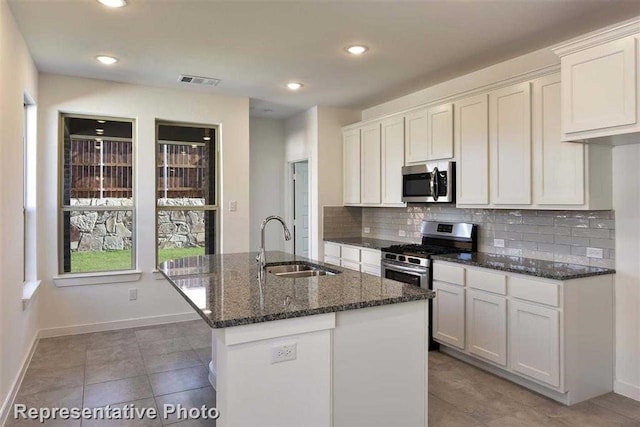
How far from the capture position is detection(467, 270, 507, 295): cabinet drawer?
316 centimetres

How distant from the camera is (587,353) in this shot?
2912mm

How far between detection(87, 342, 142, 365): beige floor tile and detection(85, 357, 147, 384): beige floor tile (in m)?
0.07

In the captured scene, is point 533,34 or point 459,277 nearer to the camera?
point 533,34

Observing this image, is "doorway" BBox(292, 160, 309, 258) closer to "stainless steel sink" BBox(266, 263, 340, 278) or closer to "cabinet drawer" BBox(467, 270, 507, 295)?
"stainless steel sink" BBox(266, 263, 340, 278)

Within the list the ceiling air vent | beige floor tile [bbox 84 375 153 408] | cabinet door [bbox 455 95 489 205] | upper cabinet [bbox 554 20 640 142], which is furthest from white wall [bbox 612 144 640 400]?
the ceiling air vent

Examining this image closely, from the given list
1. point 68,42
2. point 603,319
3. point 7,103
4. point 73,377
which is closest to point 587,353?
point 603,319

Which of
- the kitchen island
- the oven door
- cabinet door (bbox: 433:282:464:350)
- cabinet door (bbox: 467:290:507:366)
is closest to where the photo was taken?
the kitchen island

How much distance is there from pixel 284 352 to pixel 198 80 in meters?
3.43

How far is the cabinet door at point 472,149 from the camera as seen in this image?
3.63 metres

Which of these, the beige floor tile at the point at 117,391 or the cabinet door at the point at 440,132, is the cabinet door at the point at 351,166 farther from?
the beige floor tile at the point at 117,391

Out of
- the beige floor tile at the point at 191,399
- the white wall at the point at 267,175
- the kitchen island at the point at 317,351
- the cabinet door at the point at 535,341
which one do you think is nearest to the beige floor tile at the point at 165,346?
the beige floor tile at the point at 191,399

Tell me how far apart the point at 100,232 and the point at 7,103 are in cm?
209

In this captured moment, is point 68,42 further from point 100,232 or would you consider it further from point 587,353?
point 587,353

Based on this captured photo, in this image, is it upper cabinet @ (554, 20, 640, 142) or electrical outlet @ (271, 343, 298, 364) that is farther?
upper cabinet @ (554, 20, 640, 142)
